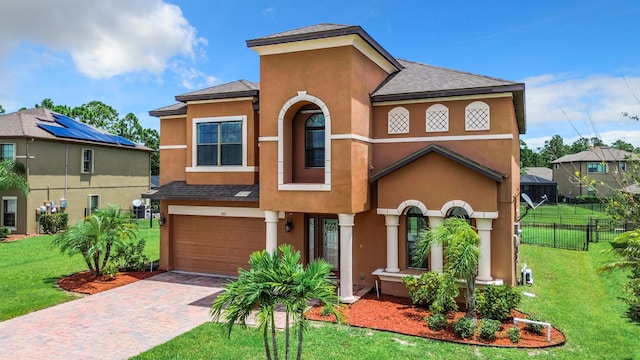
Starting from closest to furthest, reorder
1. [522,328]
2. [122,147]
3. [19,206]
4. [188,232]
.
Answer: [522,328] → [188,232] → [19,206] → [122,147]

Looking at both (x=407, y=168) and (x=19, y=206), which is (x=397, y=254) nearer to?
(x=407, y=168)

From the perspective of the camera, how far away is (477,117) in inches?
485

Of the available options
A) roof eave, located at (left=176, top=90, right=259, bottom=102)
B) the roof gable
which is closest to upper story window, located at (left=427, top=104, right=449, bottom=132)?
the roof gable

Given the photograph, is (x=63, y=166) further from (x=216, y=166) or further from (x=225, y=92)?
(x=225, y=92)

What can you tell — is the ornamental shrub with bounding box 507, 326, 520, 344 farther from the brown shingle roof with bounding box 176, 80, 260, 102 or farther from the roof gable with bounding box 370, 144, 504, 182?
the brown shingle roof with bounding box 176, 80, 260, 102

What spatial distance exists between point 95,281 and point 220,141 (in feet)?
21.3

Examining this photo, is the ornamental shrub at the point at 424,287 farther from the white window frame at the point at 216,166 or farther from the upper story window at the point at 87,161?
the upper story window at the point at 87,161

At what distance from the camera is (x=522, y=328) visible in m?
9.83

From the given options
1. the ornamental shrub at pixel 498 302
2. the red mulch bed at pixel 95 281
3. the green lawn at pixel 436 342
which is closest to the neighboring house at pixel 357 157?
the ornamental shrub at pixel 498 302

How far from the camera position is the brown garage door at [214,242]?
15047 mm

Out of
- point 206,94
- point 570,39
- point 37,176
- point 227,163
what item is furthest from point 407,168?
point 37,176

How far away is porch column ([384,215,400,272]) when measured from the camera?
12625mm

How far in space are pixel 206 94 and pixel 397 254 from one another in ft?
29.3

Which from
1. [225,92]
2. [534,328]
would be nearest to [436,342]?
[534,328]
